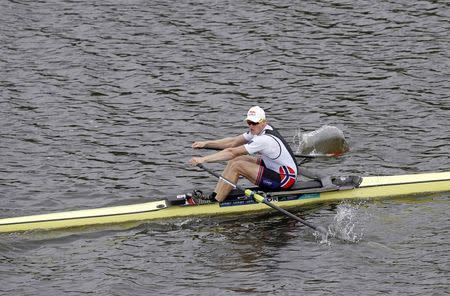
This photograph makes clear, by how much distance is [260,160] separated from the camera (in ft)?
61.3

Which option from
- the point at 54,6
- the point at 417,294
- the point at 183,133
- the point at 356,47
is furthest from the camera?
the point at 54,6

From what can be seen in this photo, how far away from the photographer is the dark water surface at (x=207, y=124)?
16547 millimetres

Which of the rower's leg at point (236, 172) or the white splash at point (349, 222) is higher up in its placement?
the rower's leg at point (236, 172)

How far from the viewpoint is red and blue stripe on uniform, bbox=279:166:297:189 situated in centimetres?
1847

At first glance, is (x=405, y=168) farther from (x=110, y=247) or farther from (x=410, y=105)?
(x=110, y=247)

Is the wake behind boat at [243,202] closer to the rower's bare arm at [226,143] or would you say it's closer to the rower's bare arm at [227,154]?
the rower's bare arm at [227,154]

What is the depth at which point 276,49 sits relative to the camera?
2794 cm

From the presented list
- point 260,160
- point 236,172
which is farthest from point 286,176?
point 236,172

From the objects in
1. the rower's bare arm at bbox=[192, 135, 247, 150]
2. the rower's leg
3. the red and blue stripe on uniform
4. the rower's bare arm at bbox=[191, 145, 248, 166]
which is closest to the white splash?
the red and blue stripe on uniform

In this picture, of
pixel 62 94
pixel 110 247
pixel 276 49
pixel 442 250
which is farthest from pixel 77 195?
pixel 276 49

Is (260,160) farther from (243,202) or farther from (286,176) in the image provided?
(243,202)

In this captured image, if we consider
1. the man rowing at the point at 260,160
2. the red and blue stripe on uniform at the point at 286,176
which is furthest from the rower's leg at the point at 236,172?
the red and blue stripe on uniform at the point at 286,176

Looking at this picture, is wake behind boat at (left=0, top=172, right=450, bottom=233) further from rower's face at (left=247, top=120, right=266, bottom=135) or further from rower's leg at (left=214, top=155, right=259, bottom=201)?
rower's face at (left=247, top=120, right=266, bottom=135)

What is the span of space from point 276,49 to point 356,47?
2.33 m
